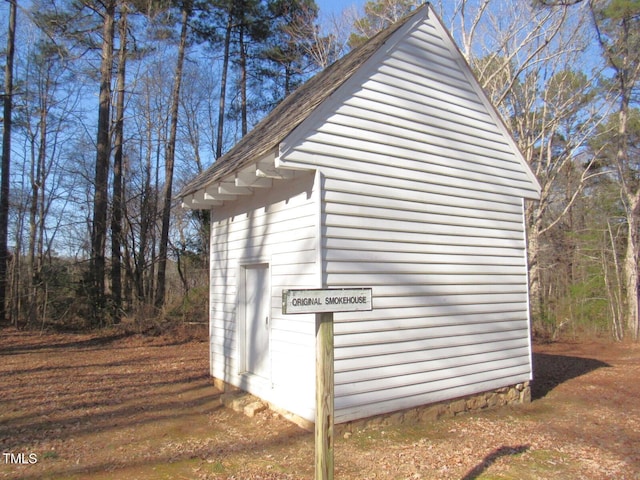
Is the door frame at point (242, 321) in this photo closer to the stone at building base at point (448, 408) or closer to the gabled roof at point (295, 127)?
the gabled roof at point (295, 127)

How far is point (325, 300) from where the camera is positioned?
3.29 meters

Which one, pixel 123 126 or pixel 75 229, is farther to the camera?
pixel 75 229

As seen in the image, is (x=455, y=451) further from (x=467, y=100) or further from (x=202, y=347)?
(x=202, y=347)

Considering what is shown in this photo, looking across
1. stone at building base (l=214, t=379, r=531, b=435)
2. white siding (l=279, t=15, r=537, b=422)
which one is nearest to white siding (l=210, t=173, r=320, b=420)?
stone at building base (l=214, t=379, r=531, b=435)

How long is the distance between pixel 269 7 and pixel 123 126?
9.05 meters

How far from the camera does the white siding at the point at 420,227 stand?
18.4ft

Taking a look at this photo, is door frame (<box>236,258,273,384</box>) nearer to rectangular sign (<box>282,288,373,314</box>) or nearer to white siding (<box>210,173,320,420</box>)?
white siding (<box>210,173,320,420</box>)

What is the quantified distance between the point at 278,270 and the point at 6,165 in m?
16.1

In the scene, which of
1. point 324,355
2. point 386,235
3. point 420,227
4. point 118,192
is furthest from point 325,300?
point 118,192

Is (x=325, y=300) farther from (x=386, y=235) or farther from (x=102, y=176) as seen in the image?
(x=102, y=176)

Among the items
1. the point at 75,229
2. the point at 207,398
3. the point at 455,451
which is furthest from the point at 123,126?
the point at 455,451

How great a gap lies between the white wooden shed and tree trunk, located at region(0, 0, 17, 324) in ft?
40.0

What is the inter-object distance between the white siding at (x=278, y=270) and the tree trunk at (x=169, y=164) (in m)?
9.10

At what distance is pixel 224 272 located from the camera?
804 cm
